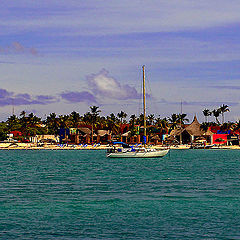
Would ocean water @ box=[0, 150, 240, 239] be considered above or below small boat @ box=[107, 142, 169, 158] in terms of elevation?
below

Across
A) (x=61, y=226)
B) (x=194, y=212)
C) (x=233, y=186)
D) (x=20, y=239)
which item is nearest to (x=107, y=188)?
(x=233, y=186)

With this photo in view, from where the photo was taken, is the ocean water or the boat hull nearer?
the ocean water

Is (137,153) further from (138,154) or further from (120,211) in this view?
(120,211)

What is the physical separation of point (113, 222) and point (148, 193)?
13.5m

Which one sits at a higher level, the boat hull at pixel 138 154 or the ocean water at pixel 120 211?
the boat hull at pixel 138 154

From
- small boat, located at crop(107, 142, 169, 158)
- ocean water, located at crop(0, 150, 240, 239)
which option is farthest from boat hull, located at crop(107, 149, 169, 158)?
ocean water, located at crop(0, 150, 240, 239)

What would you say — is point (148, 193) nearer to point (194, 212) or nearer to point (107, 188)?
point (107, 188)

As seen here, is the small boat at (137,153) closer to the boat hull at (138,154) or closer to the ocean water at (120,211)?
the boat hull at (138,154)

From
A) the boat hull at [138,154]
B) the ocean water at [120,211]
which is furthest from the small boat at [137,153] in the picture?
the ocean water at [120,211]

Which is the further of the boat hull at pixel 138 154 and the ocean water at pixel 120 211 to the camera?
the boat hull at pixel 138 154

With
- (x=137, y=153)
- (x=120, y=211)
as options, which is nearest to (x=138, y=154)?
(x=137, y=153)

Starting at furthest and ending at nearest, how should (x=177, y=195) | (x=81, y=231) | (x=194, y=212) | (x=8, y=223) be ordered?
(x=177, y=195)
(x=194, y=212)
(x=8, y=223)
(x=81, y=231)

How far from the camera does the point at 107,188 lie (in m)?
46.8

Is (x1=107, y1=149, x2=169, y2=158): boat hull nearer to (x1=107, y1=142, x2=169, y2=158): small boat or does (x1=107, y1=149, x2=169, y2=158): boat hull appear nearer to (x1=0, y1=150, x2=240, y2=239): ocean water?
(x1=107, y1=142, x2=169, y2=158): small boat
